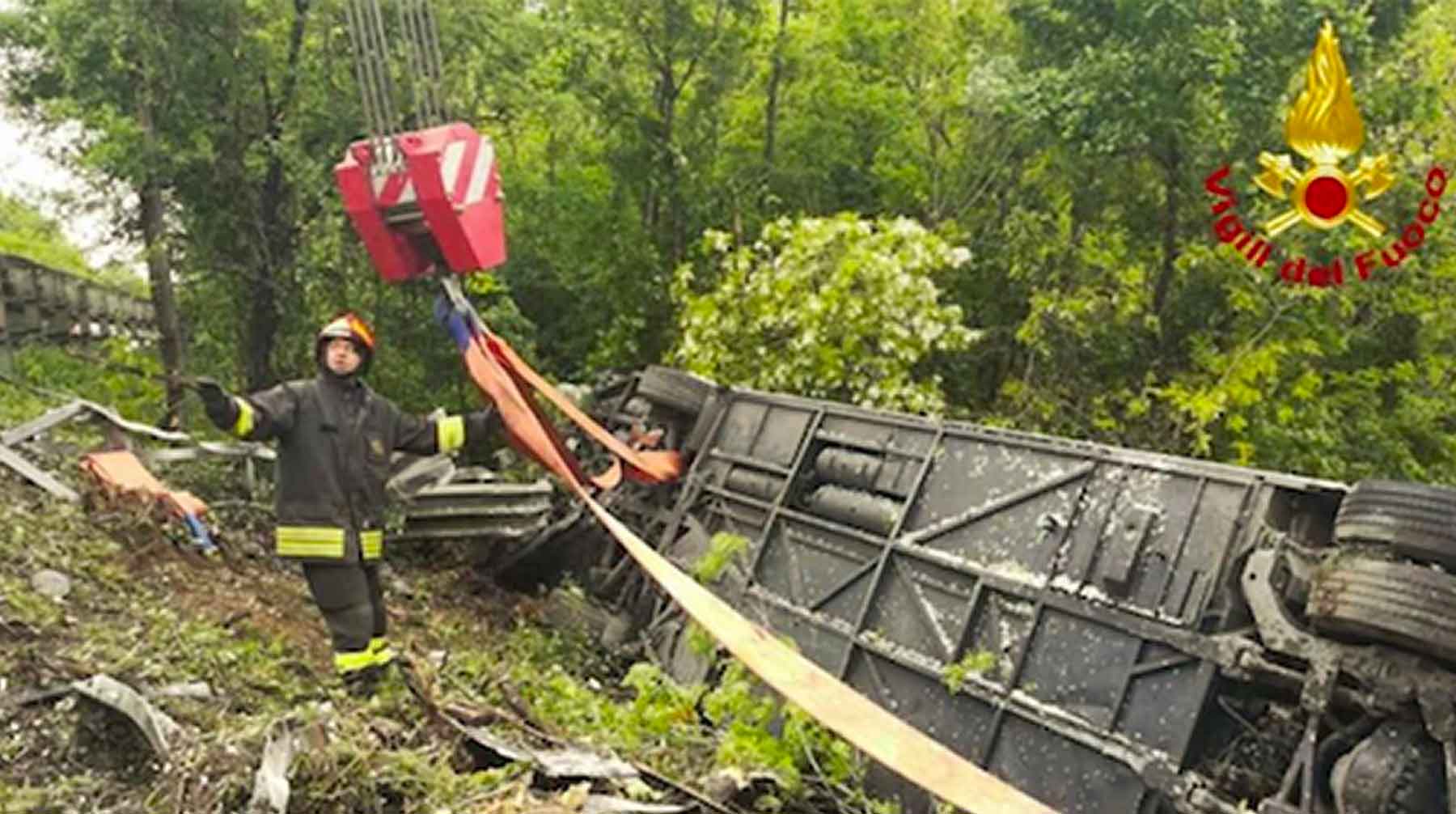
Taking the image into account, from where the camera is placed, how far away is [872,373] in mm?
9391

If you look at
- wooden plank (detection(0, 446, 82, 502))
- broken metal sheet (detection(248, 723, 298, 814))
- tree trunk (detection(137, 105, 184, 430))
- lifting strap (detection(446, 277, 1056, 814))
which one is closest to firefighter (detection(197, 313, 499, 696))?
lifting strap (detection(446, 277, 1056, 814))

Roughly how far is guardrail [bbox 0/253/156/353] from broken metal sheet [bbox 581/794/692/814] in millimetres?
8454

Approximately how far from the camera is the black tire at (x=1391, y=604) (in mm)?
3545

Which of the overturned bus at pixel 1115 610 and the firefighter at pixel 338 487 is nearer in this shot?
the overturned bus at pixel 1115 610

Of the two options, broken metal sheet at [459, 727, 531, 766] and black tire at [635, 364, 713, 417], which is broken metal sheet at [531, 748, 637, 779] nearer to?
broken metal sheet at [459, 727, 531, 766]

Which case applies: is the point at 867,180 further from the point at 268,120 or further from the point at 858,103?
Answer: the point at 268,120

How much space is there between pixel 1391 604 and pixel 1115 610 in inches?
43.7

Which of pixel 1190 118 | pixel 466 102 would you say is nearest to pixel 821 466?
pixel 1190 118

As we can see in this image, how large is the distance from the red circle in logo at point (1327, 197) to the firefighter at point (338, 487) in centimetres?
644

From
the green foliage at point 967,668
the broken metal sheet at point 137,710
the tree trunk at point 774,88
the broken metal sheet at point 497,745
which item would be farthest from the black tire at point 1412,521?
the tree trunk at point 774,88

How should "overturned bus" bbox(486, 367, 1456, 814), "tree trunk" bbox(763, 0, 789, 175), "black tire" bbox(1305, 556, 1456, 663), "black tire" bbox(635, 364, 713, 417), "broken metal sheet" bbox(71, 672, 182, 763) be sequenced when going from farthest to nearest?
"tree trunk" bbox(763, 0, 789, 175) → "black tire" bbox(635, 364, 713, 417) → "overturned bus" bbox(486, 367, 1456, 814) → "black tire" bbox(1305, 556, 1456, 663) → "broken metal sheet" bbox(71, 672, 182, 763)

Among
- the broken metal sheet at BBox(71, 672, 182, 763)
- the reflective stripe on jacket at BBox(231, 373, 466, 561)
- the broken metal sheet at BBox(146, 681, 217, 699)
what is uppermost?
the reflective stripe on jacket at BBox(231, 373, 466, 561)

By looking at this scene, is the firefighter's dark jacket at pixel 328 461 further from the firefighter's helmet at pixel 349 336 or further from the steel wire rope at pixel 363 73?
the steel wire rope at pixel 363 73

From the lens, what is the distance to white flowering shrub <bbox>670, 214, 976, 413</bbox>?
9.21 m
